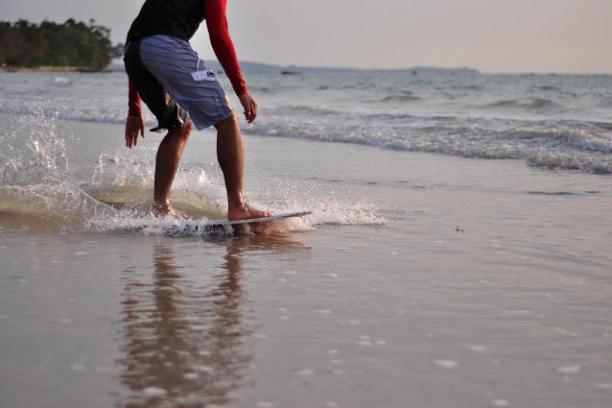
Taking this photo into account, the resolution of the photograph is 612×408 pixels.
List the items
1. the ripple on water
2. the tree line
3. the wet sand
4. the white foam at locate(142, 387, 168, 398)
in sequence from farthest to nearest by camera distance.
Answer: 1. the tree line
2. the ripple on water
3. the wet sand
4. the white foam at locate(142, 387, 168, 398)

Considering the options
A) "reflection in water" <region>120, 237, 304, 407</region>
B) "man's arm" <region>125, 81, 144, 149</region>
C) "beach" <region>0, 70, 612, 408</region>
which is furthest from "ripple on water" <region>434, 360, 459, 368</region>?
"man's arm" <region>125, 81, 144, 149</region>

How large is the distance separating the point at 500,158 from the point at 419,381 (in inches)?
336

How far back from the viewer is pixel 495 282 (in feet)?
13.5

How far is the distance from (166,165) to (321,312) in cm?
236

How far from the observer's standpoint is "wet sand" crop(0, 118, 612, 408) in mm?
2639

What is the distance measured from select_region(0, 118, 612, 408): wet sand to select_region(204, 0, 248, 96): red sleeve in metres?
0.91

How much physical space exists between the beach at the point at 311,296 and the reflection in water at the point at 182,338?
0.4 inches

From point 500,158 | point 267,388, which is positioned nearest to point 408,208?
point 267,388

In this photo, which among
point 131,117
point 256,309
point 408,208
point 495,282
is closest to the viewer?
point 256,309

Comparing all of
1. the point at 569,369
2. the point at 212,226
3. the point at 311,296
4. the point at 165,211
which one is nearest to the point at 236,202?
the point at 212,226

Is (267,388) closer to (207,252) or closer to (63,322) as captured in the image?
(63,322)

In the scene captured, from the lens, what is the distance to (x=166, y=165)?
18.2 ft

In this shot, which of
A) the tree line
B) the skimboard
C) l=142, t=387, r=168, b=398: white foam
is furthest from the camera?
the tree line

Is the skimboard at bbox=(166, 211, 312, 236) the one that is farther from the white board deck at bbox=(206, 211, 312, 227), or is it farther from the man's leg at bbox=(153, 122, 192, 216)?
the man's leg at bbox=(153, 122, 192, 216)
